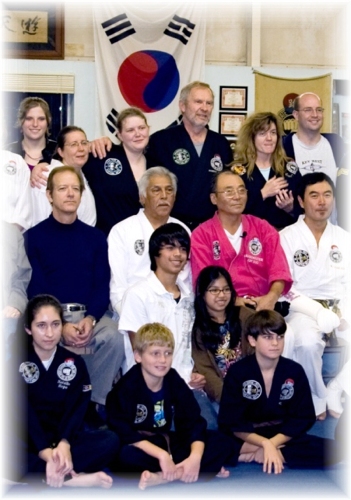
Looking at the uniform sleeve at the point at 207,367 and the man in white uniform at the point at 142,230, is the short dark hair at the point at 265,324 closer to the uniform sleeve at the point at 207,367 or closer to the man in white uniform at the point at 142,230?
the uniform sleeve at the point at 207,367

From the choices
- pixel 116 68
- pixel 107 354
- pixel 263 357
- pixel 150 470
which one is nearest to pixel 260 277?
pixel 263 357

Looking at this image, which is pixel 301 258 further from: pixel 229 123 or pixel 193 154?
pixel 229 123

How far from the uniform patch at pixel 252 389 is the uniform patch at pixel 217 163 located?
76.6 inches

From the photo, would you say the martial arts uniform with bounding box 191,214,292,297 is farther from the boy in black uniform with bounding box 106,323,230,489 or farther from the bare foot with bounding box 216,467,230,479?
the bare foot with bounding box 216,467,230,479

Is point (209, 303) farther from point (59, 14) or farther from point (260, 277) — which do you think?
point (59, 14)

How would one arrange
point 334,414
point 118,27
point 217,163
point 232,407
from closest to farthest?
point 232,407 → point 334,414 → point 217,163 → point 118,27

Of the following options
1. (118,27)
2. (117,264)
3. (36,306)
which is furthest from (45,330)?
(118,27)

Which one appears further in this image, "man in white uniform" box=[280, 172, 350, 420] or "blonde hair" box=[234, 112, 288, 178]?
"blonde hair" box=[234, 112, 288, 178]

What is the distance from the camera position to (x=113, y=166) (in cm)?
535

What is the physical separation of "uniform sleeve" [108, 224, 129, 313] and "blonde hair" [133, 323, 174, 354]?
719 millimetres

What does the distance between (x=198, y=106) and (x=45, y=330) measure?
2328mm

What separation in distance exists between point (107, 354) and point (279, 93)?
618 centimetres

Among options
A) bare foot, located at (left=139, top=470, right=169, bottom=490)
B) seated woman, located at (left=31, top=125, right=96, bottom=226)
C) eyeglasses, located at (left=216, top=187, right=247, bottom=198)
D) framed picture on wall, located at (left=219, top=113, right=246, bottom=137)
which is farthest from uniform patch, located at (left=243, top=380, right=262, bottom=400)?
framed picture on wall, located at (left=219, top=113, right=246, bottom=137)

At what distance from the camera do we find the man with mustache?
17.7ft
